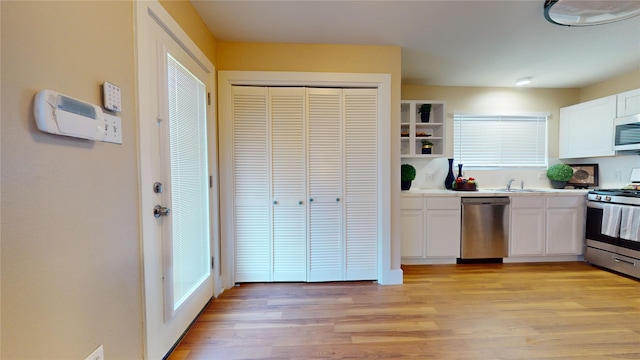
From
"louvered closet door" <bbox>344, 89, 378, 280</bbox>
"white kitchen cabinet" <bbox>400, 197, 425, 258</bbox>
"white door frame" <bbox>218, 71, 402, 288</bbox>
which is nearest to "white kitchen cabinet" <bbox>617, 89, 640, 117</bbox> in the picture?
"white kitchen cabinet" <bbox>400, 197, 425, 258</bbox>

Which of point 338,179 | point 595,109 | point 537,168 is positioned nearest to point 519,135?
point 537,168

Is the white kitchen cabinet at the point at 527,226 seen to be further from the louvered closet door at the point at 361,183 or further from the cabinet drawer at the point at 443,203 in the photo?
the louvered closet door at the point at 361,183

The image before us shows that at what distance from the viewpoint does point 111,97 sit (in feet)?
3.42

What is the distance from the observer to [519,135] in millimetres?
3449

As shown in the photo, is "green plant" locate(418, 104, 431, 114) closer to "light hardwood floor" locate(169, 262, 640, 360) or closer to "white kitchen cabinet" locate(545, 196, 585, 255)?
"white kitchen cabinet" locate(545, 196, 585, 255)

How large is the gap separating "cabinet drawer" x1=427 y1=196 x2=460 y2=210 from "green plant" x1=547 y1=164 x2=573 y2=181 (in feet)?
5.79

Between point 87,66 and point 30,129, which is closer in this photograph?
point 30,129

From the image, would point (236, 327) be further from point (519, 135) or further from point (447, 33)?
point (519, 135)

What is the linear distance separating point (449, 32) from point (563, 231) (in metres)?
2.83

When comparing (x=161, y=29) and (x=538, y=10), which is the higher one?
(x=538, y=10)

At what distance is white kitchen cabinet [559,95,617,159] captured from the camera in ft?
9.38

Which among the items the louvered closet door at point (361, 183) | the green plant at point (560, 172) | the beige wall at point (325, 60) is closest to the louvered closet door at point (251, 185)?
the beige wall at point (325, 60)

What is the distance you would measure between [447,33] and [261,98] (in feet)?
5.92

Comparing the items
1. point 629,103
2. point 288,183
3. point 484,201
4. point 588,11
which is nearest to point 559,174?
point 629,103
